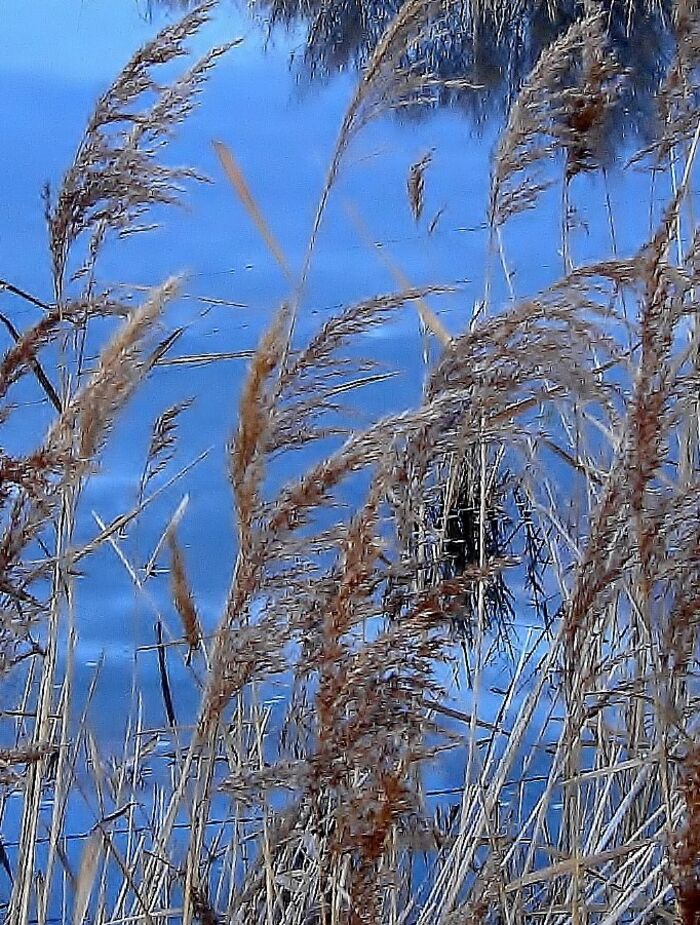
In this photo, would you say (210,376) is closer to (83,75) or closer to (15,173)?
(15,173)

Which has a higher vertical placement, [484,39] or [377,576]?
[484,39]

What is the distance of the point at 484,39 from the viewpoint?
235 inches

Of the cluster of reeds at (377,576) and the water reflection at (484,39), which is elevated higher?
the water reflection at (484,39)

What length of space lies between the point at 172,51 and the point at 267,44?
17.1 feet

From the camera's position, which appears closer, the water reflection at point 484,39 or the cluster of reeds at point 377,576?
the cluster of reeds at point 377,576

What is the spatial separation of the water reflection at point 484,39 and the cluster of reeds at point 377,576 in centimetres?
365

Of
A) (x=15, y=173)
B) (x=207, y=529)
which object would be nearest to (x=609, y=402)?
(x=207, y=529)

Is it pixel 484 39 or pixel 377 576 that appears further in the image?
pixel 484 39

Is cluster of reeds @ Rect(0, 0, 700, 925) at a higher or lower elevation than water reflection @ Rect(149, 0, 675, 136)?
lower

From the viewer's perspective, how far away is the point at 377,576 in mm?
781

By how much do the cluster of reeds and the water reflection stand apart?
12.0 feet

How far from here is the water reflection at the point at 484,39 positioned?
5160mm

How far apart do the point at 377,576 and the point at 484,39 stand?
18.3 ft

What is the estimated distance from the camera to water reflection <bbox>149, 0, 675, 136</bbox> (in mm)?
5160
